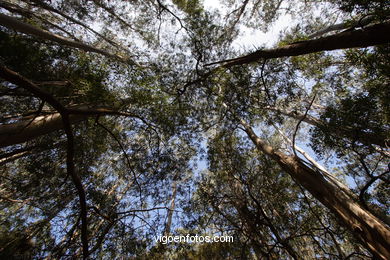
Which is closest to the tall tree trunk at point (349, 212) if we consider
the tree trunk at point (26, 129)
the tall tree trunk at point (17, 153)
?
the tree trunk at point (26, 129)

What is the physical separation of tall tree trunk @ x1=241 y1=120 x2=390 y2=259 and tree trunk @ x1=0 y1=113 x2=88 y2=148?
433 centimetres

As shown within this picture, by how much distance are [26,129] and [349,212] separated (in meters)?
5.30

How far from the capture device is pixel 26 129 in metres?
3.22

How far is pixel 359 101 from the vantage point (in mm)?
3990

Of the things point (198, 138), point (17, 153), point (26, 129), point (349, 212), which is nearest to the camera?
point (349, 212)

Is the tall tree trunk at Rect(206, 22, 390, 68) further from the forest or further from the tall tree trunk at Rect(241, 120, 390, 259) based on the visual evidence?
the tall tree trunk at Rect(241, 120, 390, 259)

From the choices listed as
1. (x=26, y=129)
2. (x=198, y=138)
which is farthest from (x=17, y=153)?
(x=198, y=138)

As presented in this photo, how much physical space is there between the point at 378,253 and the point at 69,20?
38.0ft

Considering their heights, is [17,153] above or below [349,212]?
above

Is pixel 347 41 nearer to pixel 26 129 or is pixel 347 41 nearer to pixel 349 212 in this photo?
pixel 349 212

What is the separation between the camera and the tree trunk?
9.70 feet

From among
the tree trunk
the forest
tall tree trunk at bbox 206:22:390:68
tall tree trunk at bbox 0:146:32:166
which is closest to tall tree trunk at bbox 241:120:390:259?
the forest

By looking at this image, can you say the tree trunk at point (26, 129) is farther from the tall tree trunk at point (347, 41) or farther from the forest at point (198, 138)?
the tall tree trunk at point (347, 41)

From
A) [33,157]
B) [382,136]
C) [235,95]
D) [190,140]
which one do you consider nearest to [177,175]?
[190,140]
